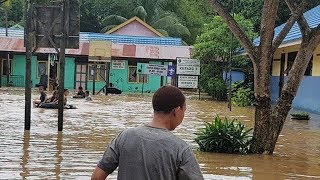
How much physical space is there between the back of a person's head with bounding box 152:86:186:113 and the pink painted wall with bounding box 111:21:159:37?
4307cm

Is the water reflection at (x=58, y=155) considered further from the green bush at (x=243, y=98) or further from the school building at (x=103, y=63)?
the school building at (x=103, y=63)

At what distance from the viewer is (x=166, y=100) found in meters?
3.29

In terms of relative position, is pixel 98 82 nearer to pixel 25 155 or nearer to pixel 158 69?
pixel 158 69

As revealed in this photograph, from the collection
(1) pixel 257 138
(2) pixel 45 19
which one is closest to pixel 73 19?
(2) pixel 45 19

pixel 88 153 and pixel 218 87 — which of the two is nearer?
pixel 88 153

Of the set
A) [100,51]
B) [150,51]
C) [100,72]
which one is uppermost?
[150,51]

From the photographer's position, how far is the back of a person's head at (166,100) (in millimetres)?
3295

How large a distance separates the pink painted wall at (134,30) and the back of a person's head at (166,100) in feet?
141

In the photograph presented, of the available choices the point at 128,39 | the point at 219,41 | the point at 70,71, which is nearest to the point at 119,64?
the point at 128,39

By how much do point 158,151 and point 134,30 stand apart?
4390 cm

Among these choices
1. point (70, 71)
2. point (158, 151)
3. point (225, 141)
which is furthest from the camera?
point (70, 71)

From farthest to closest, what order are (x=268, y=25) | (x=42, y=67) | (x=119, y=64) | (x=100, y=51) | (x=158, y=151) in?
(x=42, y=67) → (x=119, y=64) → (x=100, y=51) → (x=268, y=25) → (x=158, y=151)

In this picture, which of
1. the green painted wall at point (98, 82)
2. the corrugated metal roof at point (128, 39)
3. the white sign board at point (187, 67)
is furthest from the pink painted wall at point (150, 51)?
the white sign board at point (187, 67)

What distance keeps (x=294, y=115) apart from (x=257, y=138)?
1071 cm
